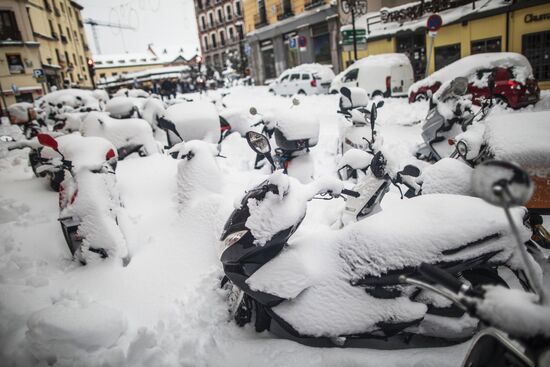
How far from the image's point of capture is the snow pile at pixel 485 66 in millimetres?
9344

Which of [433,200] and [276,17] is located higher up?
[276,17]

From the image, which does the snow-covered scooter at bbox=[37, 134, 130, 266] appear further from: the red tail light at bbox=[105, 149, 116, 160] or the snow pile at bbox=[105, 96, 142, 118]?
the snow pile at bbox=[105, 96, 142, 118]

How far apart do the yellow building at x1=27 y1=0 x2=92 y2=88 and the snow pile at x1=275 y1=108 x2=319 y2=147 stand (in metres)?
32.2

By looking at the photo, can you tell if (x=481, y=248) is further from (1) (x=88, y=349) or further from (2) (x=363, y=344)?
(1) (x=88, y=349)

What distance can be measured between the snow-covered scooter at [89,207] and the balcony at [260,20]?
28.4 m

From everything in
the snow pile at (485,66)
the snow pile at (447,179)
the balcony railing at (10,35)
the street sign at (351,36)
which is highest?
the balcony railing at (10,35)

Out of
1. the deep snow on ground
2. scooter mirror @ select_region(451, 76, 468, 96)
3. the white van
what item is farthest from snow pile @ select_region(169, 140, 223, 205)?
the white van

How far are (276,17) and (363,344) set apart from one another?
2980 cm

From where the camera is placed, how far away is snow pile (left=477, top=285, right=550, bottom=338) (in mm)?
1037

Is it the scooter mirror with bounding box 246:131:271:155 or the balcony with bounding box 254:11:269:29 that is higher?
the balcony with bounding box 254:11:269:29

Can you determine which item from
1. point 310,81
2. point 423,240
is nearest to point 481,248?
point 423,240

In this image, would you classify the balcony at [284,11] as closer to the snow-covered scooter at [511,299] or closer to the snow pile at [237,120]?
the snow pile at [237,120]

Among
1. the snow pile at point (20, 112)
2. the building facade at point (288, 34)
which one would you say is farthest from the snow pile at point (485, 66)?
the snow pile at point (20, 112)

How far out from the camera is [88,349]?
89.6 inches
